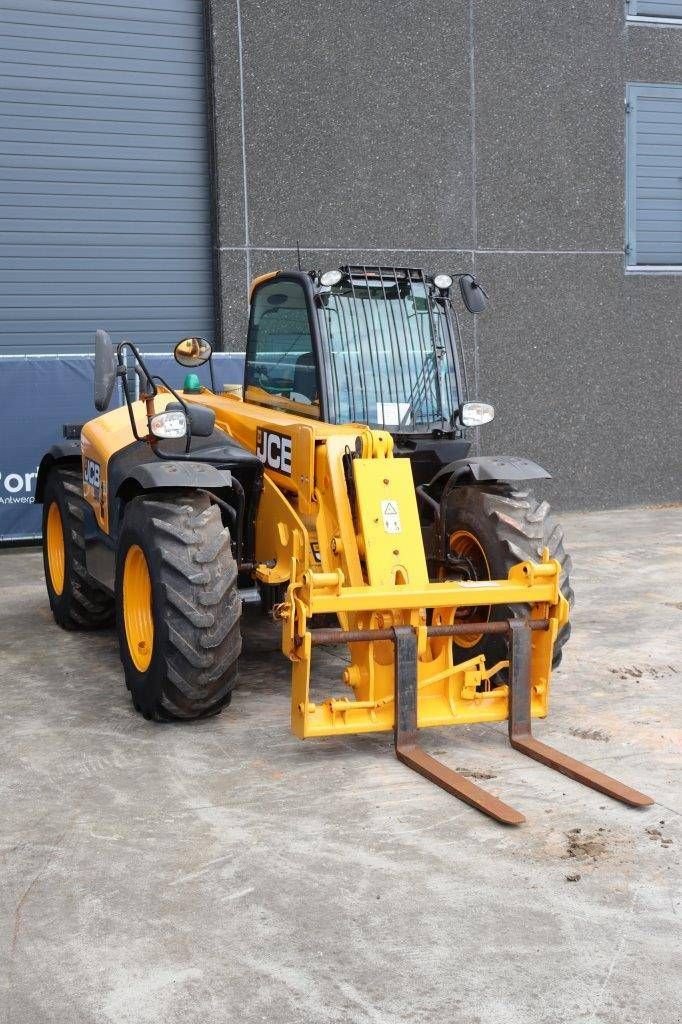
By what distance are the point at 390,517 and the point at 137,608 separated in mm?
1524

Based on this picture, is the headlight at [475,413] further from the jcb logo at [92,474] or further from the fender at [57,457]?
the fender at [57,457]

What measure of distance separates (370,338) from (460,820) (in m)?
2.79

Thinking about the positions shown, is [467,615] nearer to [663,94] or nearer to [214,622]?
[214,622]

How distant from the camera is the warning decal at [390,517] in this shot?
Result: 541cm

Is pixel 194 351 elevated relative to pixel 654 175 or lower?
lower

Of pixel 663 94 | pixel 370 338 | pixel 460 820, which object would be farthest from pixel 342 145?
pixel 460 820

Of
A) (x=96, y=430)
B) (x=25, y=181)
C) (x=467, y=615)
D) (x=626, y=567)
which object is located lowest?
(x=626, y=567)

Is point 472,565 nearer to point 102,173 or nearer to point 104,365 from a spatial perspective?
point 104,365

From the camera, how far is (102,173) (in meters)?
11.7

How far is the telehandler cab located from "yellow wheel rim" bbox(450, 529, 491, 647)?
0.04 feet

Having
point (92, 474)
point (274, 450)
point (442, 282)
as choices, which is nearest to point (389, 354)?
point (442, 282)

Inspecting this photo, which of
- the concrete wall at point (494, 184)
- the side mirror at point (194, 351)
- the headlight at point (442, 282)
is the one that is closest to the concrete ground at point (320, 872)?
the side mirror at point (194, 351)

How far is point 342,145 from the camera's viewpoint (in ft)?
39.8

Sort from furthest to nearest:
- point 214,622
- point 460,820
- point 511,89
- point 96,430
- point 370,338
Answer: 1. point 511,89
2. point 96,430
3. point 370,338
4. point 214,622
5. point 460,820
